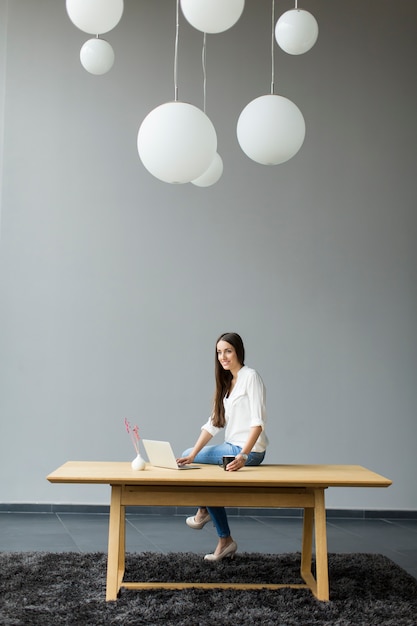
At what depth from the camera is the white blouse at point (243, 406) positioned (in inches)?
166

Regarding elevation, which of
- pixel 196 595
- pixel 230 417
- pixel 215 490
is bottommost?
pixel 196 595

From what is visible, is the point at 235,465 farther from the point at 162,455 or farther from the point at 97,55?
the point at 97,55

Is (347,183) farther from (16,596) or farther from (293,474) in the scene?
(16,596)

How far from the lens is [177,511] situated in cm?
622

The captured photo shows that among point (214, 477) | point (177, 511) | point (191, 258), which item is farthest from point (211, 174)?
point (177, 511)

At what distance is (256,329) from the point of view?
642 centimetres

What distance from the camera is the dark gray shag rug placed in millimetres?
3244

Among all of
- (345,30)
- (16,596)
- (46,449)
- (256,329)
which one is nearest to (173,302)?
(256,329)

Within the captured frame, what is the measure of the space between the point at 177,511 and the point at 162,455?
2.49 metres

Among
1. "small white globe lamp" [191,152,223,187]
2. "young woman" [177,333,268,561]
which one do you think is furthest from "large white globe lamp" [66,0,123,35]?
"young woman" [177,333,268,561]

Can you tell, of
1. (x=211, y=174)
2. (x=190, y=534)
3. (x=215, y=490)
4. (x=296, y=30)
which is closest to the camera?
(x=296, y=30)

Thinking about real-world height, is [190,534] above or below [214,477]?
below

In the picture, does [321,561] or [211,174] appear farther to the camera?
[211,174]

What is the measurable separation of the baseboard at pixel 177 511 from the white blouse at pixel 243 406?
6.75 feet
